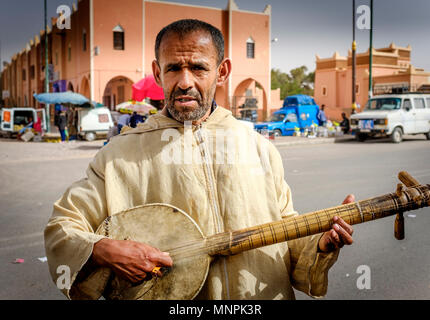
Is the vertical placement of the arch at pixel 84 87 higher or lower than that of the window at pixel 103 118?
higher

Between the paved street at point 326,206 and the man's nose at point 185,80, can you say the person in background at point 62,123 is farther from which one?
the man's nose at point 185,80

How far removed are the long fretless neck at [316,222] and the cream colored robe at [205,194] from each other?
0.25 ft

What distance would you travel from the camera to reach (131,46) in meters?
25.3

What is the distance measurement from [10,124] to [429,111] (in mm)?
18394

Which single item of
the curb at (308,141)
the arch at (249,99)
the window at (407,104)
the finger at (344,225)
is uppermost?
the arch at (249,99)

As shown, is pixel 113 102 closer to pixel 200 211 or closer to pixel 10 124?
pixel 10 124

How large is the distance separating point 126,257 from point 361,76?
Answer: 118 ft

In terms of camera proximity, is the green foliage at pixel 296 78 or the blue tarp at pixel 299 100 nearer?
the blue tarp at pixel 299 100

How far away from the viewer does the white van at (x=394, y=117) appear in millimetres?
17055

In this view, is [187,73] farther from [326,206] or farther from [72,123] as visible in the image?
[72,123]

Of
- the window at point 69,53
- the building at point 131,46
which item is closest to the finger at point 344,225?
the building at point 131,46

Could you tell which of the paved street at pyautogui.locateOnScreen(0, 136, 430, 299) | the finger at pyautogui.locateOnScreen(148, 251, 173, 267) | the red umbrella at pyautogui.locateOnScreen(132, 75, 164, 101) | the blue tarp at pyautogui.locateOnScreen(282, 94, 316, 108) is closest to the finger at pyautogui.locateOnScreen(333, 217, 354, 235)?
the finger at pyautogui.locateOnScreen(148, 251, 173, 267)

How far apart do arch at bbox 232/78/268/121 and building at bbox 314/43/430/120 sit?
7.15 meters

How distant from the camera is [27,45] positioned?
45562 mm
